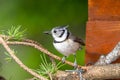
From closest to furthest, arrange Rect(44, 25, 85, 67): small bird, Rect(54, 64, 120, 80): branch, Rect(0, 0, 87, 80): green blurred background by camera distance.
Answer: Rect(54, 64, 120, 80): branch
Rect(44, 25, 85, 67): small bird
Rect(0, 0, 87, 80): green blurred background

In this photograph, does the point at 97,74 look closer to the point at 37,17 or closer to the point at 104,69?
the point at 104,69

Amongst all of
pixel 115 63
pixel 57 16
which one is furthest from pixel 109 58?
pixel 57 16

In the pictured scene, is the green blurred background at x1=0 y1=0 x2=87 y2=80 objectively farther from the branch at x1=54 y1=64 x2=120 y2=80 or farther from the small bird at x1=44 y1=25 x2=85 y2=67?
the branch at x1=54 y1=64 x2=120 y2=80

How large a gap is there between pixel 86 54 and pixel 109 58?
0.35ft

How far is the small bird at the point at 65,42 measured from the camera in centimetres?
395

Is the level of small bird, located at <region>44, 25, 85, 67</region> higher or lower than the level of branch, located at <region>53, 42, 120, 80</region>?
higher

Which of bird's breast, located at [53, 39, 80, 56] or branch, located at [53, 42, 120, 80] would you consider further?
bird's breast, located at [53, 39, 80, 56]

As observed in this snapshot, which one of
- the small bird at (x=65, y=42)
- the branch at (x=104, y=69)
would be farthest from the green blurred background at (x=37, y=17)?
the branch at (x=104, y=69)

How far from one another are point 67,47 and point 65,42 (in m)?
0.03

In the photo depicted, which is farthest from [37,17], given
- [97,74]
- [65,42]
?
[97,74]

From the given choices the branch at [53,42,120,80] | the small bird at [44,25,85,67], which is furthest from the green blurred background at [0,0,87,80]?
the branch at [53,42,120,80]

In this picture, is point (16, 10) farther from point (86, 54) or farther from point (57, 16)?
point (86, 54)

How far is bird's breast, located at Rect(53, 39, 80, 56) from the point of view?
3.96 m

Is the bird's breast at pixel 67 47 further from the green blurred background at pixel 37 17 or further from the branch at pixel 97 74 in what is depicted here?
the green blurred background at pixel 37 17
